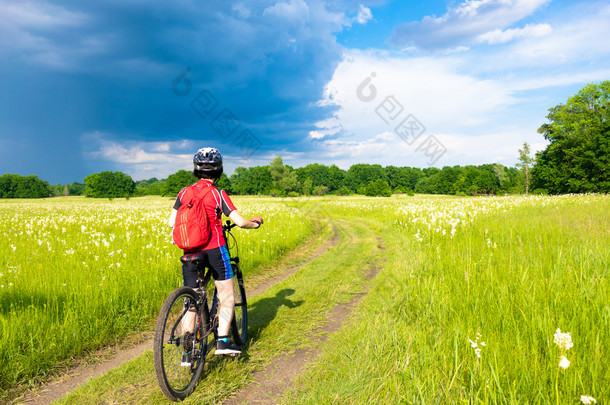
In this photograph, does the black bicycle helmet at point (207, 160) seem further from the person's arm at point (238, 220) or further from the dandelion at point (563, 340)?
the dandelion at point (563, 340)

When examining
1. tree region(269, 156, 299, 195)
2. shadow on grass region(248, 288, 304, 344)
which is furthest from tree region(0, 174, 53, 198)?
shadow on grass region(248, 288, 304, 344)

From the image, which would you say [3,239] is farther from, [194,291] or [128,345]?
[194,291]

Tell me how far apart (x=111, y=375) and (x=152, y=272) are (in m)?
3.75

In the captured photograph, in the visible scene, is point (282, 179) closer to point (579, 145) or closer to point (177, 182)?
point (177, 182)

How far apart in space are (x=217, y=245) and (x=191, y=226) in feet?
1.72

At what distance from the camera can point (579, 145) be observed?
1967 inches

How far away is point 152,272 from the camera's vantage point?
7629 millimetres

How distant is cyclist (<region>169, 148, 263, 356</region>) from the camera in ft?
12.9

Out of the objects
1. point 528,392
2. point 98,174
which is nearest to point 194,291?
point 528,392

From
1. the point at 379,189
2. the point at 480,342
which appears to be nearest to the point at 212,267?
the point at 480,342

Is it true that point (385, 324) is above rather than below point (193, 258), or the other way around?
below

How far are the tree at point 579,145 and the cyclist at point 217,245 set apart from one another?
6088cm

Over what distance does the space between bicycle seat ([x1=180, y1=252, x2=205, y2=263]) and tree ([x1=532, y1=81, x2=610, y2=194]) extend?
61323mm

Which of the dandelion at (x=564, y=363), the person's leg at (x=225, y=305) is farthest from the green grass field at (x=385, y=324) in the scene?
the person's leg at (x=225, y=305)
